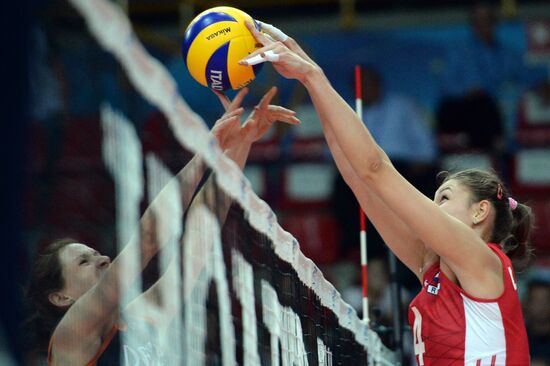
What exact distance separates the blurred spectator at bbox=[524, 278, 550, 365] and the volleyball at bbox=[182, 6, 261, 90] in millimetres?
4513

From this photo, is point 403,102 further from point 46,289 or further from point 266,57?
point 46,289

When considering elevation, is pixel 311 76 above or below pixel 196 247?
above

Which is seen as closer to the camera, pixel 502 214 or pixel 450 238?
pixel 450 238

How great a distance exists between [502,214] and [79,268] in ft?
5.04

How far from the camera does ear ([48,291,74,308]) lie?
317 cm

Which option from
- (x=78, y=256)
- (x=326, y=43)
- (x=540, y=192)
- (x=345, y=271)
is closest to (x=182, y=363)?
(x=78, y=256)

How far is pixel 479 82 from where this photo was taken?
9.37m

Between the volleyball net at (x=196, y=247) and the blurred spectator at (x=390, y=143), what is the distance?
499 centimetres

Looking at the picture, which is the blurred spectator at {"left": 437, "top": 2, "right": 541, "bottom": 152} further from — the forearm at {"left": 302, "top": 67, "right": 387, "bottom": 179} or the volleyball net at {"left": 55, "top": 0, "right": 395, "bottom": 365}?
the forearm at {"left": 302, "top": 67, "right": 387, "bottom": 179}

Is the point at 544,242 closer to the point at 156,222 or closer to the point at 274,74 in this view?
the point at 274,74

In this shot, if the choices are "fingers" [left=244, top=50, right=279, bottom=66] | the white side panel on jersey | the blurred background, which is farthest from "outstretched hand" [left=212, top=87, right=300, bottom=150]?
the blurred background

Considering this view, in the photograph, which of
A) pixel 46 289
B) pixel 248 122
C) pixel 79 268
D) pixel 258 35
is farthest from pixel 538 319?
pixel 46 289

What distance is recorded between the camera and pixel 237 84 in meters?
3.75

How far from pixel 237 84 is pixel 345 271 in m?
5.35
